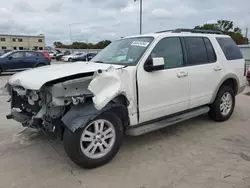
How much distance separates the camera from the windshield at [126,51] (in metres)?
3.60

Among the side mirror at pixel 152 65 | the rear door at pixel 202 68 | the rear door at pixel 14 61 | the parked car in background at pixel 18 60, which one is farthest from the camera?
the rear door at pixel 14 61

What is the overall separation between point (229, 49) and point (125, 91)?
293 cm

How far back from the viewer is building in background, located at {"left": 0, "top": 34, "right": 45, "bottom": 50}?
77.4 metres

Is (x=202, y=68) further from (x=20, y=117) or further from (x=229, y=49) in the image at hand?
(x=20, y=117)

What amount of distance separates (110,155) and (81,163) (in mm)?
421

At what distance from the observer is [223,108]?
493 centimetres

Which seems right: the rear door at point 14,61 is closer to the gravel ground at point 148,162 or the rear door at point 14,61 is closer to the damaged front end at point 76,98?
the gravel ground at point 148,162

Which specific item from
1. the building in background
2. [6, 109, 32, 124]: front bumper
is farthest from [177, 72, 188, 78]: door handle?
the building in background

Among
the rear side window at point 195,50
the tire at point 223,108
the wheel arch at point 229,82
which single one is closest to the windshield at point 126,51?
the rear side window at point 195,50

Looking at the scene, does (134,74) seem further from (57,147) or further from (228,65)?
(228,65)

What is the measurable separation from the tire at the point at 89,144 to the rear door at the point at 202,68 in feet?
5.49

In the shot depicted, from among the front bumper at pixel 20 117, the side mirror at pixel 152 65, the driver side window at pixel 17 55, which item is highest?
the driver side window at pixel 17 55

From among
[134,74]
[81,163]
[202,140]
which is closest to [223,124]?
[202,140]

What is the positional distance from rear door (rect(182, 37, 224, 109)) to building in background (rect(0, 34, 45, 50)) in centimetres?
7935
